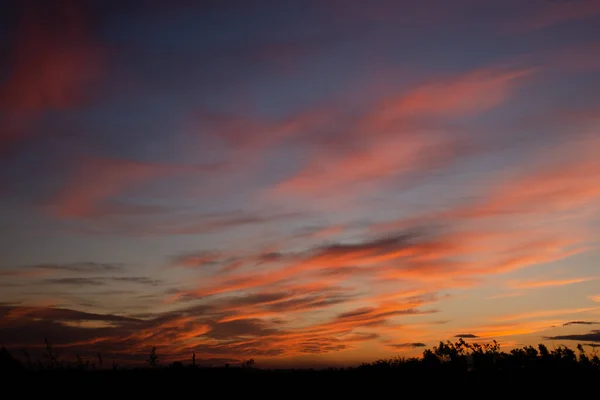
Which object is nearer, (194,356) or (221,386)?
(221,386)

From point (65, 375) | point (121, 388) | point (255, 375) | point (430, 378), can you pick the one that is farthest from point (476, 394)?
point (65, 375)

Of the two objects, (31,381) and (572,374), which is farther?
(572,374)

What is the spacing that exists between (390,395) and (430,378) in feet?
13.7

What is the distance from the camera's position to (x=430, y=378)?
77.5ft

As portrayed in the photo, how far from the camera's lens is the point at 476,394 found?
71.4 ft

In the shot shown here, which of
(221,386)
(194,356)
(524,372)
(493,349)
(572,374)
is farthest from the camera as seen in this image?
(493,349)

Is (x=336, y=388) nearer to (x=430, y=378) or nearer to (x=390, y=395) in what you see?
(x=390, y=395)

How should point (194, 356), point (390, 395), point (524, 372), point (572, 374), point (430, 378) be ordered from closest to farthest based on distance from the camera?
point (390, 395), point (194, 356), point (430, 378), point (572, 374), point (524, 372)

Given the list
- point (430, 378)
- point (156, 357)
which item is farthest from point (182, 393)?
point (430, 378)

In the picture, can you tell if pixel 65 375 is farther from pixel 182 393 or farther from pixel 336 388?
pixel 336 388

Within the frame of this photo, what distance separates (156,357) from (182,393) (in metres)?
5.66

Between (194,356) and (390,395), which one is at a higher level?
(194,356)

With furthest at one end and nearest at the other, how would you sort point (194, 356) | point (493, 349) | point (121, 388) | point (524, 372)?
point (493, 349) → point (524, 372) → point (194, 356) → point (121, 388)

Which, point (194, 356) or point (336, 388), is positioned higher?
point (194, 356)
